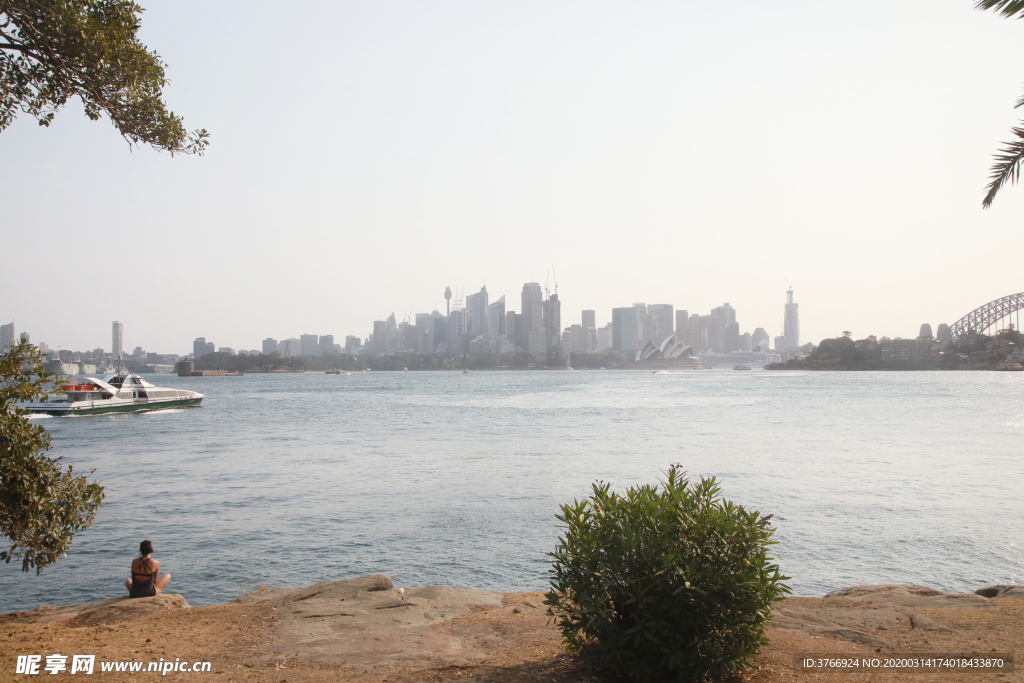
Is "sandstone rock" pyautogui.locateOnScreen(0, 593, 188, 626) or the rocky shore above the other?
the rocky shore

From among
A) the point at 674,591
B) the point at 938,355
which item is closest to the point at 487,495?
the point at 674,591

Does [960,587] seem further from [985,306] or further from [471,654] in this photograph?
[985,306]

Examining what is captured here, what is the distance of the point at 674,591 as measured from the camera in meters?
4.46

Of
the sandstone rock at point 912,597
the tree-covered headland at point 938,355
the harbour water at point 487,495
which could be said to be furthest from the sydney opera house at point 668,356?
the sandstone rock at point 912,597

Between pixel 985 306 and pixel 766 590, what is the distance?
184 metres

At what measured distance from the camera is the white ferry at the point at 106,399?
45.4m

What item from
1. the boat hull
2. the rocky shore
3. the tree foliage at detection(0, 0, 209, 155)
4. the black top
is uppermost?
the tree foliage at detection(0, 0, 209, 155)

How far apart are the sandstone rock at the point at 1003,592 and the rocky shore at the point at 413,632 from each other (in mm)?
19

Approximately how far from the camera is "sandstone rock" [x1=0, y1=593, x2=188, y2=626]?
7270mm

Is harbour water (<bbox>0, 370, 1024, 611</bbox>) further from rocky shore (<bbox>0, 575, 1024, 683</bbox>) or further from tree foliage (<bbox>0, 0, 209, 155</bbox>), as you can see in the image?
tree foliage (<bbox>0, 0, 209, 155</bbox>)

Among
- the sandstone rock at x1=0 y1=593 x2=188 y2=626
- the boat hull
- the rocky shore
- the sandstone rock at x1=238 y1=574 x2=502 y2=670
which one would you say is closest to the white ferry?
the boat hull

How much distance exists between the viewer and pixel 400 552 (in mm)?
12141

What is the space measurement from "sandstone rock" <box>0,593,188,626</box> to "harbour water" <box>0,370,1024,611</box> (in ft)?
5.12

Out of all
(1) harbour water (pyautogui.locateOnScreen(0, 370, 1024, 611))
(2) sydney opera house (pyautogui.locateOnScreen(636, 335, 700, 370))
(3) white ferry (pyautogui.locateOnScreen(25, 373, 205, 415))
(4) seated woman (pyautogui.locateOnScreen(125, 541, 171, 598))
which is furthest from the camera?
(2) sydney opera house (pyautogui.locateOnScreen(636, 335, 700, 370))
